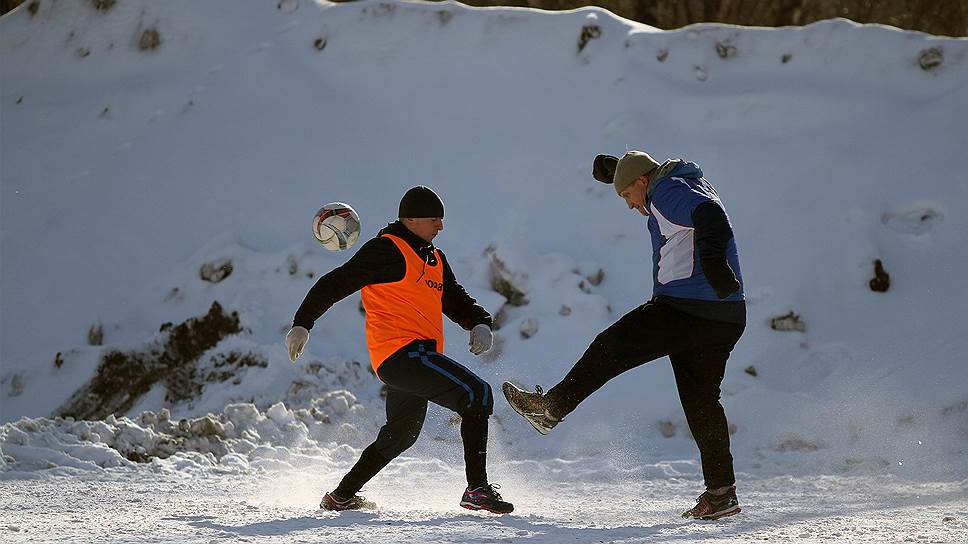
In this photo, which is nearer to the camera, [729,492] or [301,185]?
[729,492]

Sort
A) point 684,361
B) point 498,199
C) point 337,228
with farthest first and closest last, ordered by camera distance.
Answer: point 498,199
point 337,228
point 684,361

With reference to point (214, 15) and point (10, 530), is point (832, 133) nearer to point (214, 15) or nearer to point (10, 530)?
A: point (214, 15)

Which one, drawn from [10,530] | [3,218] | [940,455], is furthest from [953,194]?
[3,218]

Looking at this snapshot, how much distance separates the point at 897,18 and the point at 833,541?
1361 centimetres

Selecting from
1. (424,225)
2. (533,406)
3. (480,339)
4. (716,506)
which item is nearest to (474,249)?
(480,339)

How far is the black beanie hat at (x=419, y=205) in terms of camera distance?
4.84m

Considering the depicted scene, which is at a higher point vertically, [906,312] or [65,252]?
[65,252]

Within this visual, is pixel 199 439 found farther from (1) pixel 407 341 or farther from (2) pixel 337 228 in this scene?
(1) pixel 407 341

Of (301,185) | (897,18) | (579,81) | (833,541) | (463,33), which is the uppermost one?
(897,18)

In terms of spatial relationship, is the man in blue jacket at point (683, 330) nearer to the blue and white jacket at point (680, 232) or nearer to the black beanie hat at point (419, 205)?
the blue and white jacket at point (680, 232)

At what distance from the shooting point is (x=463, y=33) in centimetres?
1174

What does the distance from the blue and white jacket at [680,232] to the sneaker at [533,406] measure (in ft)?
2.27

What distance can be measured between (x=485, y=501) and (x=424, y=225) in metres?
1.20

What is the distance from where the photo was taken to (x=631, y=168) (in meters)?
4.68
